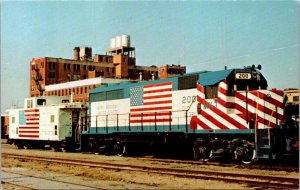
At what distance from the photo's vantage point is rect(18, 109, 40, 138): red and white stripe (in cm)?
2809

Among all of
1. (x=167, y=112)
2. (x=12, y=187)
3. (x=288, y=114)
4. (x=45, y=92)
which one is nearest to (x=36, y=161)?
(x=167, y=112)

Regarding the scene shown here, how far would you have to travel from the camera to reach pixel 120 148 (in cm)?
2211

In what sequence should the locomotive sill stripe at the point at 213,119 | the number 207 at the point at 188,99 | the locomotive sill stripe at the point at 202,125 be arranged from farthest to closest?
the number 207 at the point at 188,99 < the locomotive sill stripe at the point at 202,125 < the locomotive sill stripe at the point at 213,119

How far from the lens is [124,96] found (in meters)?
21.9

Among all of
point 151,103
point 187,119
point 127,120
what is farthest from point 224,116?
point 127,120

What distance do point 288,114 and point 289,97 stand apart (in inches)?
28.2

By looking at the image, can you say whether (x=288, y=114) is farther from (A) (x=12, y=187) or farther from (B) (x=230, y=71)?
(A) (x=12, y=187)

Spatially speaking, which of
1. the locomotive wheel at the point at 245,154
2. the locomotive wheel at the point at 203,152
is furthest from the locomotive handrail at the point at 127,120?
the locomotive wheel at the point at 245,154

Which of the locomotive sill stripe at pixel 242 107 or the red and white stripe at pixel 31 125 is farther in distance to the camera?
the red and white stripe at pixel 31 125

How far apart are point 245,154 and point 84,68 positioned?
8911 centimetres

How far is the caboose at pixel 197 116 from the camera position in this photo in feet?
48.4

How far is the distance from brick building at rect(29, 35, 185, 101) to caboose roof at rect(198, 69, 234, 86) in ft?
251

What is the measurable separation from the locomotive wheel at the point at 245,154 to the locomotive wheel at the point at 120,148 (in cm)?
792

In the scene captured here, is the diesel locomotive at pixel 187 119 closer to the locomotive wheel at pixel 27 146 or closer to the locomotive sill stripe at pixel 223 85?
the locomotive sill stripe at pixel 223 85
